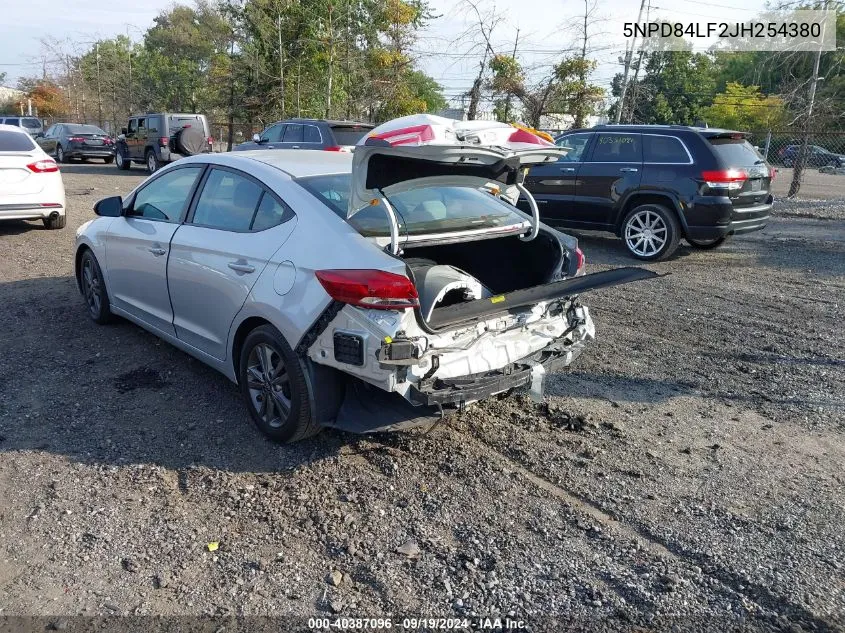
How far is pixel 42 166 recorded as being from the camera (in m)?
10.1

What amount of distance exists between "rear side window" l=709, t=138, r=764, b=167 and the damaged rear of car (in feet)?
18.8

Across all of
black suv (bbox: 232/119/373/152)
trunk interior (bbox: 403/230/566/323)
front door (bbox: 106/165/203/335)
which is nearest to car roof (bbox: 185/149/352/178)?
front door (bbox: 106/165/203/335)

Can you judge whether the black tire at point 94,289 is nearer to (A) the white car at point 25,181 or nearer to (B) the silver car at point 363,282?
(B) the silver car at point 363,282

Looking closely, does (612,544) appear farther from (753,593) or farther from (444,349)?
(444,349)

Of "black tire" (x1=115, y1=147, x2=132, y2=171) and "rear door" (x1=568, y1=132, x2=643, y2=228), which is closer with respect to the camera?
"rear door" (x1=568, y1=132, x2=643, y2=228)

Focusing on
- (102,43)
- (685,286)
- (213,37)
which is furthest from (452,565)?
(102,43)

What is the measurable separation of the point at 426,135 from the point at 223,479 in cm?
208

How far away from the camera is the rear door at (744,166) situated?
9.21m

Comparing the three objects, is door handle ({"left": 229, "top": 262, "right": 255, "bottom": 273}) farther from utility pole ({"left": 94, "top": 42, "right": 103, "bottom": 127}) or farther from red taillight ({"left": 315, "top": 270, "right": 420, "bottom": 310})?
utility pole ({"left": 94, "top": 42, "right": 103, "bottom": 127})

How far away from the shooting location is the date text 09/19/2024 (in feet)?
8.75

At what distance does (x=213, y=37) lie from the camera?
48500 mm

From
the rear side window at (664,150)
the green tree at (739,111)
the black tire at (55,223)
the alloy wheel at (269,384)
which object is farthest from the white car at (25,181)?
the green tree at (739,111)

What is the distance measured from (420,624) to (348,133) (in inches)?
513

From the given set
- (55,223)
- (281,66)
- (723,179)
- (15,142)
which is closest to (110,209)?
(15,142)
